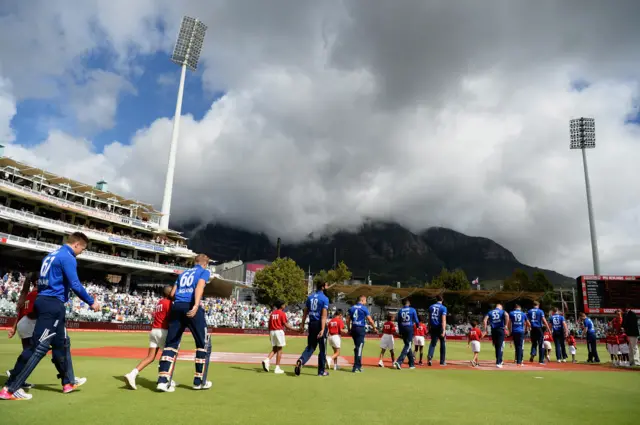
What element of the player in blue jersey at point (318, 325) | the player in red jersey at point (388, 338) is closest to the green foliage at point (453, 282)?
the player in red jersey at point (388, 338)

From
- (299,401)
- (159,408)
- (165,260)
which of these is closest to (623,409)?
(299,401)

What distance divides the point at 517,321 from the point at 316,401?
11.4 metres

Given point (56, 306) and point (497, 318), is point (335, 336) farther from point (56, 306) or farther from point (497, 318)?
point (56, 306)

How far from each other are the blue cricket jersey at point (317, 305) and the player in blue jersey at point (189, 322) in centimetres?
316

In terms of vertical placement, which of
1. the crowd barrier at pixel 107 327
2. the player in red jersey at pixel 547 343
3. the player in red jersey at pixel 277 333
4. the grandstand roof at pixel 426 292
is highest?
the grandstand roof at pixel 426 292

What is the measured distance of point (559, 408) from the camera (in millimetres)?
5688

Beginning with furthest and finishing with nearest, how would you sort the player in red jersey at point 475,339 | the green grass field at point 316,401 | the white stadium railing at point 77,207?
the white stadium railing at point 77,207 < the player in red jersey at point 475,339 < the green grass field at point 316,401

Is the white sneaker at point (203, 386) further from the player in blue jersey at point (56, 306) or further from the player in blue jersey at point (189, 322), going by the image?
the player in blue jersey at point (56, 306)

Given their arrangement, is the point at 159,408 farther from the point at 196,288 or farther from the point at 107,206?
the point at 107,206

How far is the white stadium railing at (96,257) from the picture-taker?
39.9m

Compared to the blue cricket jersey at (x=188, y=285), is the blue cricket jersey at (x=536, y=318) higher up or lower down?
lower down

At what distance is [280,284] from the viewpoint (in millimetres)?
70000

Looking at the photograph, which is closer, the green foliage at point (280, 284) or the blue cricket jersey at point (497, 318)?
the blue cricket jersey at point (497, 318)

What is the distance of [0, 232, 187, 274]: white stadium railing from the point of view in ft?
131
